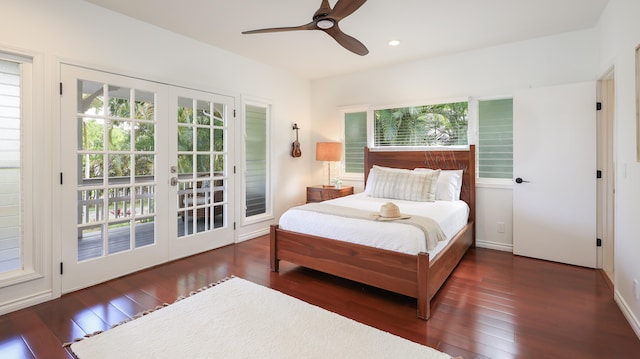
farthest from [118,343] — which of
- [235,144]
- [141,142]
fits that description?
[235,144]

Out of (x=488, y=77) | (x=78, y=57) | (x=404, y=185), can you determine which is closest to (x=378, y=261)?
(x=404, y=185)

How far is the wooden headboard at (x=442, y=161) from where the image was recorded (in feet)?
13.5

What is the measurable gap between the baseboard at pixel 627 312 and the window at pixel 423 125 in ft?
7.43

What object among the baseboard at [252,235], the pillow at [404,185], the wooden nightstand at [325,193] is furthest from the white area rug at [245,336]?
the wooden nightstand at [325,193]

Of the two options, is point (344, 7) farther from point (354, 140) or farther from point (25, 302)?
point (25, 302)

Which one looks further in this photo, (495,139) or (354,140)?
(354,140)

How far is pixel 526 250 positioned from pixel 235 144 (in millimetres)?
3868

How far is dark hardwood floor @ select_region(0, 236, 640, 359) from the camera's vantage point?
2.01 metres

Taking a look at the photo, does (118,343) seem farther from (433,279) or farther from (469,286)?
(469,286)

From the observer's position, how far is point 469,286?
2.92 m

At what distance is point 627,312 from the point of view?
231 centimetres

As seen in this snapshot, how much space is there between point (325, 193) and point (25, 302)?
→ 11.6ft

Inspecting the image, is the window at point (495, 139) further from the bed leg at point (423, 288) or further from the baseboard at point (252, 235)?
the baseboard at point (252, 235)

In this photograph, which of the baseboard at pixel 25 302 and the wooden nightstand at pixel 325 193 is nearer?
the baseboard at pixel 25 302
